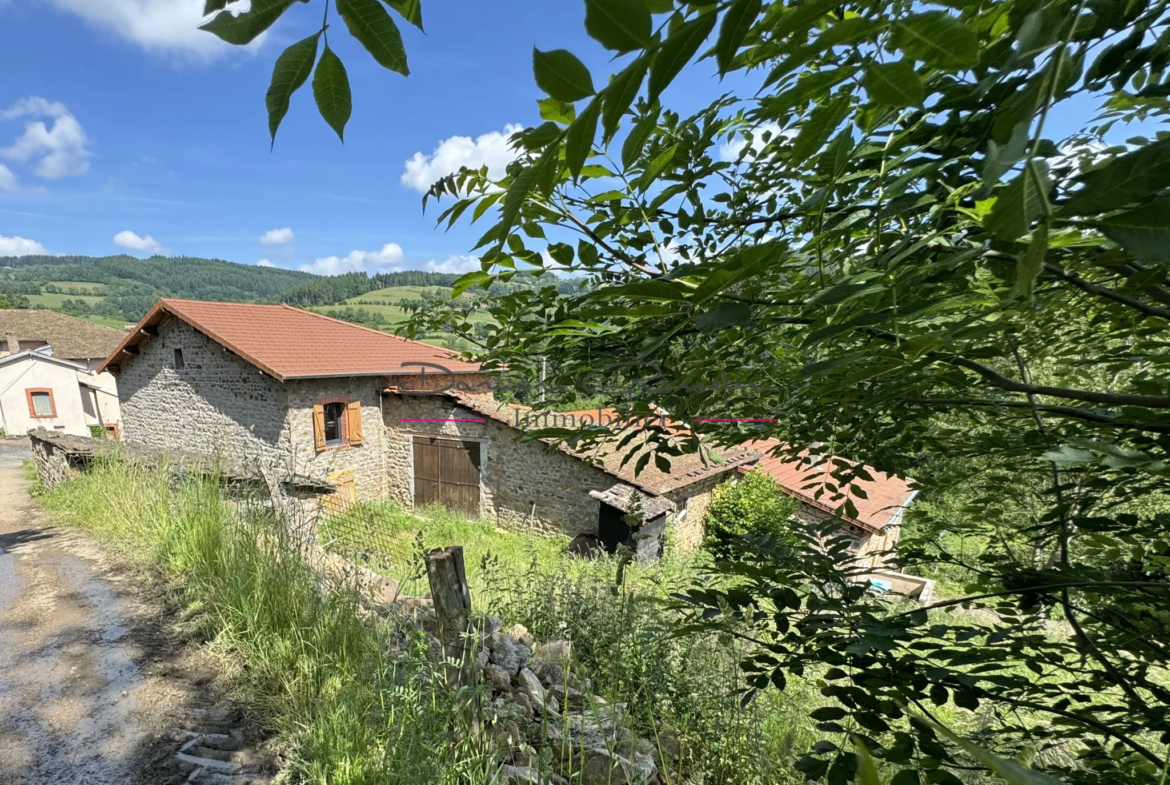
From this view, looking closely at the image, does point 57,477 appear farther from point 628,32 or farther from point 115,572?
point 628,32

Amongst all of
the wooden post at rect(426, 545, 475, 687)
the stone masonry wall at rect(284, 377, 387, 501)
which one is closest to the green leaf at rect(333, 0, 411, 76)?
the wooden post at rect(426, 545, 475, 687)

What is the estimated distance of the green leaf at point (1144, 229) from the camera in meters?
0.44

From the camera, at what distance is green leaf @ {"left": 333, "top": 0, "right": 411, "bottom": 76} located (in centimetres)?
55

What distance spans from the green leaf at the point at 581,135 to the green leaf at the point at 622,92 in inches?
0.7

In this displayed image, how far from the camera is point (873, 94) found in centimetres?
48

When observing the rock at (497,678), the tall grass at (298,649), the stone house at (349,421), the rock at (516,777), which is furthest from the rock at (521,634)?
the stone house at (349,421)

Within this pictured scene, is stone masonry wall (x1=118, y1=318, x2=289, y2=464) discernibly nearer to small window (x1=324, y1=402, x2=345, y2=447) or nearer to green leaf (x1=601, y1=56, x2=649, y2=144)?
small window (x1=324, y1=402, x2=345, y2=447)

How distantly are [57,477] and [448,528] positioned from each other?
6.29 meters

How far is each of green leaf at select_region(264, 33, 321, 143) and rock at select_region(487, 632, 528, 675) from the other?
328 centimetres

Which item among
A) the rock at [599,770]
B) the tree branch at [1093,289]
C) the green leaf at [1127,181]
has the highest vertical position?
the green leaf at [1127,181]

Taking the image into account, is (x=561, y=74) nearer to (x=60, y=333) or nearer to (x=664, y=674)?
(x=664, y=674)

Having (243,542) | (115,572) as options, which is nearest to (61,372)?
(115,572)

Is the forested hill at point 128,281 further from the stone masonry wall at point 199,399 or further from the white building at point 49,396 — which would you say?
the stone masonry wall at point 199,399

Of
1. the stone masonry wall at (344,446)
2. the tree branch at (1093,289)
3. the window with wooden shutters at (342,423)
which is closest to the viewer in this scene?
the tree branch at (1093,289)
